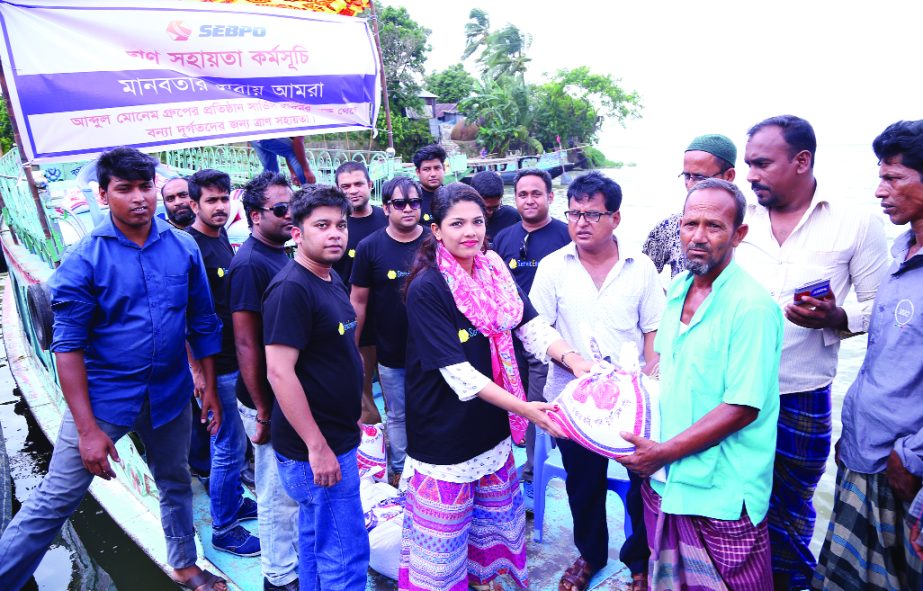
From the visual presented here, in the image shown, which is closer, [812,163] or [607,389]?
[607,389]

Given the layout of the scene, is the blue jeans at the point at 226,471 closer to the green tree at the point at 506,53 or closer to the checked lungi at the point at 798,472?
the checked lungi at the point at 798,472

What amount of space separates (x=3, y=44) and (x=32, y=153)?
0.63 metres

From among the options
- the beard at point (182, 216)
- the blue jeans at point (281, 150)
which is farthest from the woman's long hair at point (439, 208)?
the blue jeans at point (281, 150)

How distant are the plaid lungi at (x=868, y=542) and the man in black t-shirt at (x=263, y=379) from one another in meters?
2.28

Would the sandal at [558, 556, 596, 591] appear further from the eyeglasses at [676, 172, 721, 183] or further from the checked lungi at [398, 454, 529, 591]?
the eyeglasses at [676, 172, 721, 183]

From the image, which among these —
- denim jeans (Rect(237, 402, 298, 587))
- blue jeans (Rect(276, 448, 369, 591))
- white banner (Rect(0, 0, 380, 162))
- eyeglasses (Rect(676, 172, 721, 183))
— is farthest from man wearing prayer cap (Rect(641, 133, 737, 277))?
white banner (Rect(0, 0, 380, 162))

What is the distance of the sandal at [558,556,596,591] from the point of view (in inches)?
103

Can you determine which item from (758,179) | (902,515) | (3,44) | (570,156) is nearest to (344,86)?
(3,44)

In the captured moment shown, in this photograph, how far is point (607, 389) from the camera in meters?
1.88

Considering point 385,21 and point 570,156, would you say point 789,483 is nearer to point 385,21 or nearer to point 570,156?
point 385,21

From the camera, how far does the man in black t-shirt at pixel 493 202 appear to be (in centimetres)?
411

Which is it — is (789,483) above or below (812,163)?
below

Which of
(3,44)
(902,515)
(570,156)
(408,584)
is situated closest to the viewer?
(902,515)

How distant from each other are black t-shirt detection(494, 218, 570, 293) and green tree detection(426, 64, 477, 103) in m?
38.8
